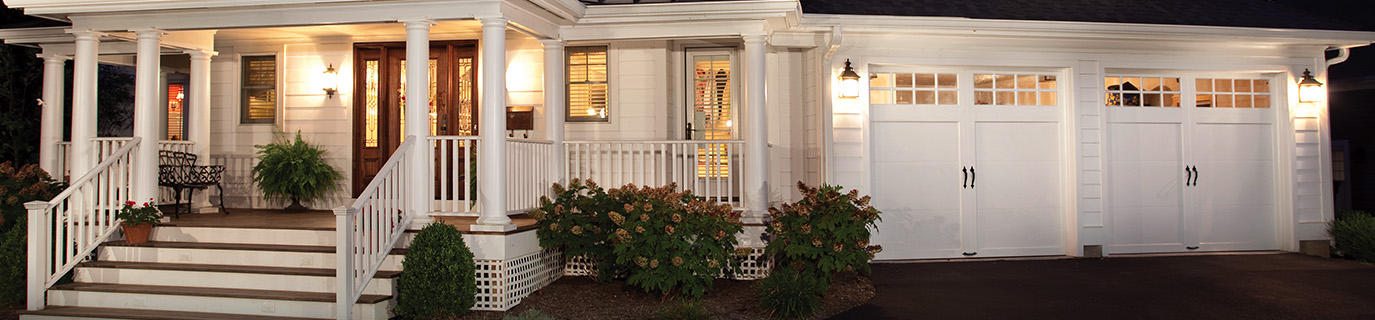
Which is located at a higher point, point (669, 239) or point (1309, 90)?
point (1309, 90)

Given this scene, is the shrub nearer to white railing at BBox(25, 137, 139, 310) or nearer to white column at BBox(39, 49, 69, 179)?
white railing at BBox(25, 137, 139, 310)

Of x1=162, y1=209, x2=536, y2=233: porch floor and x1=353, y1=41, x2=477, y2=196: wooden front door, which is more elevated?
x1=353, y1=41, x2=477, y2=196: wooden front door

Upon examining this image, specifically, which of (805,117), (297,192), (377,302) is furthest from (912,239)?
(297,192)

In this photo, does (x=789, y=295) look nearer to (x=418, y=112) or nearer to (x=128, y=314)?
(x=418, y=112)

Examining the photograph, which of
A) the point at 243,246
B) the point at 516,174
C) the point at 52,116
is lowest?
the point at 243,246

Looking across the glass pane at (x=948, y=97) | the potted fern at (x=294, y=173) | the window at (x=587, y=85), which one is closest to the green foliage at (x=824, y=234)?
the glass pane at (x=948, y=97)

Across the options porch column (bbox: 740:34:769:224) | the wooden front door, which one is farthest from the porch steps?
porch column (bbox: 740:34:769:224)

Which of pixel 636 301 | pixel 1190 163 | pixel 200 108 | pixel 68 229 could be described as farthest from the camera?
pixel 1190 163

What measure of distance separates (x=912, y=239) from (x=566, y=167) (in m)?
3.44

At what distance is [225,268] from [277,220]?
1.01 meters

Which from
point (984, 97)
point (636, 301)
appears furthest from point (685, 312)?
point (984, 97)

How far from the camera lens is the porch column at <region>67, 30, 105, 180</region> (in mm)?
6750

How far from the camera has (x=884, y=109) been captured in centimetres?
797

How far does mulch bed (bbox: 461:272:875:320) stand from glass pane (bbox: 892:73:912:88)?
2210 mm
